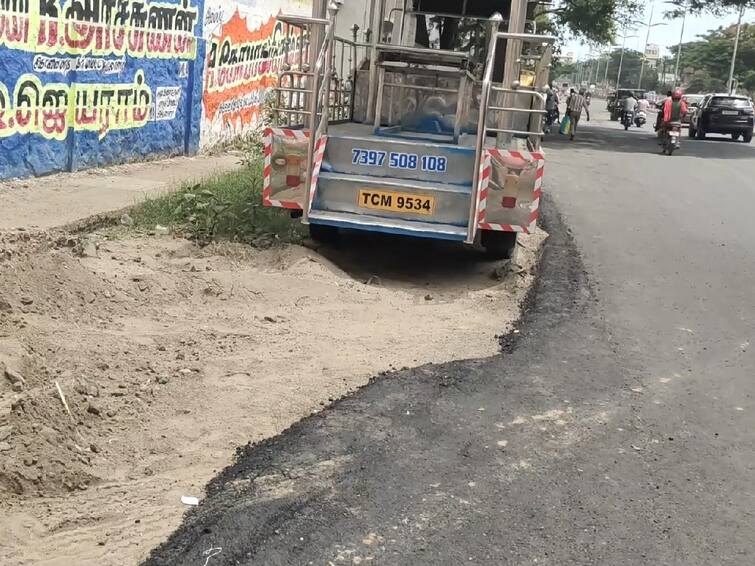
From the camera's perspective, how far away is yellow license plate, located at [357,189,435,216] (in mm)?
7859

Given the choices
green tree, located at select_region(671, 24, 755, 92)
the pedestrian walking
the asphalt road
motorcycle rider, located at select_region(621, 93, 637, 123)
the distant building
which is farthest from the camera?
the distant building

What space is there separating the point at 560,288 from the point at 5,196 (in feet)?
19.0

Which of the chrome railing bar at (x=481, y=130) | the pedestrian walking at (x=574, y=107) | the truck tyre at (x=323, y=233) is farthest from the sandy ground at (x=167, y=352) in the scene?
the pedestrian walking at (x=574, y=107)

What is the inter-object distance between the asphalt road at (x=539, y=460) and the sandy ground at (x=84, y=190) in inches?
184

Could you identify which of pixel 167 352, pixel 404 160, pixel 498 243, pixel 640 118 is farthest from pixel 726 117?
pixel 167 352

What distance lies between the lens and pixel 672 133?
2236 centimetres

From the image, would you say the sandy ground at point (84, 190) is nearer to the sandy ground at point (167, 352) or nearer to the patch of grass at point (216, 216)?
the patch of grass at point (216, 216)

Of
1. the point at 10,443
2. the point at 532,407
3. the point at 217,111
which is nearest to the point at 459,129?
the point at 532,407

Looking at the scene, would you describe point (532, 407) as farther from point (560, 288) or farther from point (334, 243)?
point (334, 243)

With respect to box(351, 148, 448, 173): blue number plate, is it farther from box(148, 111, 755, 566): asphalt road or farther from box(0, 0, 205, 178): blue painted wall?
box(0, 0, 205, 178): blue painted wall

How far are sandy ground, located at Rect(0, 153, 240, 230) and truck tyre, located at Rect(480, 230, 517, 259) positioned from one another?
3.86 m

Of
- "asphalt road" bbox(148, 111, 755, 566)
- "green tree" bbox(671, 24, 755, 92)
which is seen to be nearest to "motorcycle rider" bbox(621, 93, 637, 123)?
"asphalt road" bbox(148, 111, 755, 566)

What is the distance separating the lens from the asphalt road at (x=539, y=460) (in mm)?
3525

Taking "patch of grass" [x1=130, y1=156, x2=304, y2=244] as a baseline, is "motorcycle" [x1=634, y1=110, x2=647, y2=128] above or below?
above
